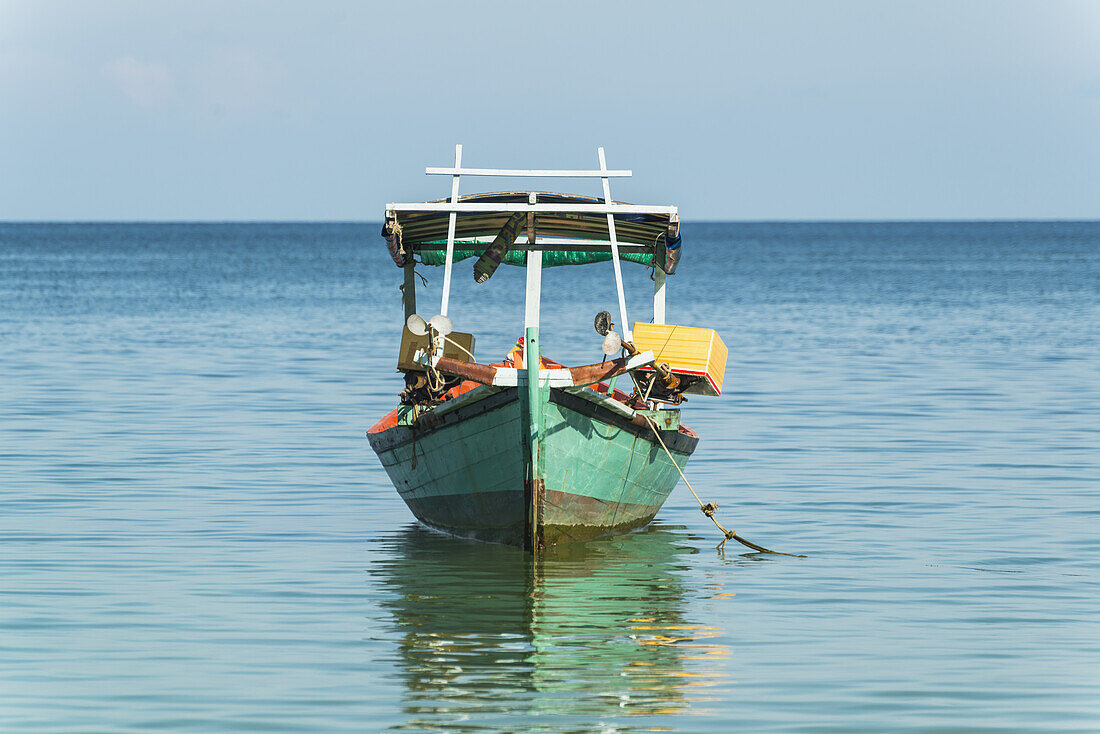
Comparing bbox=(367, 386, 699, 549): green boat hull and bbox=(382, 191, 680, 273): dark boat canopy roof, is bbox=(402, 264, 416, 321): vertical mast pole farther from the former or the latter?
bbox=(367, 386, 699, 549): green boat hull

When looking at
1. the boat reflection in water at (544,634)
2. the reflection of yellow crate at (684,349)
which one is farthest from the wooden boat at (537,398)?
the boat reflection in water at (544,634)

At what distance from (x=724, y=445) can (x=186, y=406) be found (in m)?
9.89

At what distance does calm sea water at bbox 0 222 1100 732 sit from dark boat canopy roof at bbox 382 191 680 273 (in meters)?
3.03

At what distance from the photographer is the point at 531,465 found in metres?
14.2

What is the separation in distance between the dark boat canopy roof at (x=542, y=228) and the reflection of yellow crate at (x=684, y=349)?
0.94 metres

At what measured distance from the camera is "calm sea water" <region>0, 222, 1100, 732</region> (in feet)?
34.0

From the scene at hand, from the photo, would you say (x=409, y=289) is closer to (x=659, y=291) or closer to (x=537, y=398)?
(x=659, y=291)

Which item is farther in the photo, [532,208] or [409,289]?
[409,289]

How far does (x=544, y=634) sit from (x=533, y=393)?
2.56 meters

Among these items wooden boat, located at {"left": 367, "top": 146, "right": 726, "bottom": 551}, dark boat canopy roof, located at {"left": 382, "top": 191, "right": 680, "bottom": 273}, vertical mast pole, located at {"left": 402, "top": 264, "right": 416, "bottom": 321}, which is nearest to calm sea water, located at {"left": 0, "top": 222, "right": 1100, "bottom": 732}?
wooden boat, located at {"left": 367, "top": 146, "right": 726, "bottom": 551}

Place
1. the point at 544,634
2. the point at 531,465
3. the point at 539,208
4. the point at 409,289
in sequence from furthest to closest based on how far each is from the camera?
1. the point at 409,289
2. the point at 539,208
3. the point at 531,465
4. the point at 544,634

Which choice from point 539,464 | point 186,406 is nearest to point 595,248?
point 539,464

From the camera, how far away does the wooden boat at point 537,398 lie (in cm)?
1408

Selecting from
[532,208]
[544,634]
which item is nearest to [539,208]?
[532,208]
